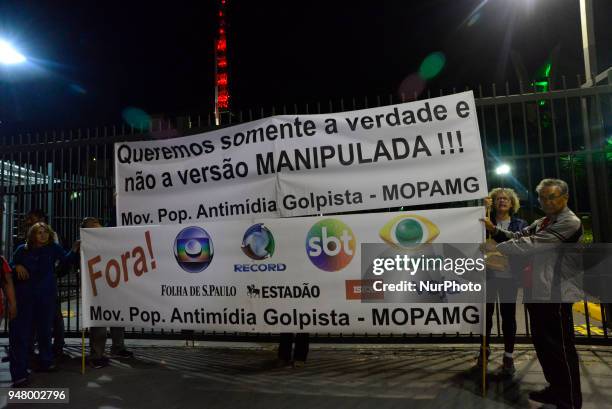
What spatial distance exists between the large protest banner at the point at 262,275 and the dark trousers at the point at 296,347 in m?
0.67

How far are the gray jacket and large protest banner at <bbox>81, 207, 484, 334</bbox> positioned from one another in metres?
0.52

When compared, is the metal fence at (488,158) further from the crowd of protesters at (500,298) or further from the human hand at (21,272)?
the human hand at (21,272)

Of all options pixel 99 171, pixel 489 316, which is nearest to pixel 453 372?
pixel 489 316

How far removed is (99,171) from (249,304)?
12.4 ft

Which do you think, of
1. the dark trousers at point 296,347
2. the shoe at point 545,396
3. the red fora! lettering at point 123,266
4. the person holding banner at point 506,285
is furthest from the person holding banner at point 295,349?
the shoe at point 545,396

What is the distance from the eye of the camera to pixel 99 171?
6.68m

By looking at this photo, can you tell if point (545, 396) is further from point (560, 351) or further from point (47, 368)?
point (47, 368)

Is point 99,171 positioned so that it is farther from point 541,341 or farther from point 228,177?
point 541,341

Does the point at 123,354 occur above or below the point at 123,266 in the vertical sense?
below

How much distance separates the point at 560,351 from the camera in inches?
131

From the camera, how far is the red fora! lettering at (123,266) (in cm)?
458

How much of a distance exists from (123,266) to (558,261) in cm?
399

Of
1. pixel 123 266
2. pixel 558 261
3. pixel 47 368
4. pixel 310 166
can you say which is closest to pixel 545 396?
pixel 558 261

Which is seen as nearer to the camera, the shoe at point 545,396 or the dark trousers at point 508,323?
the shoe at point 545,396
